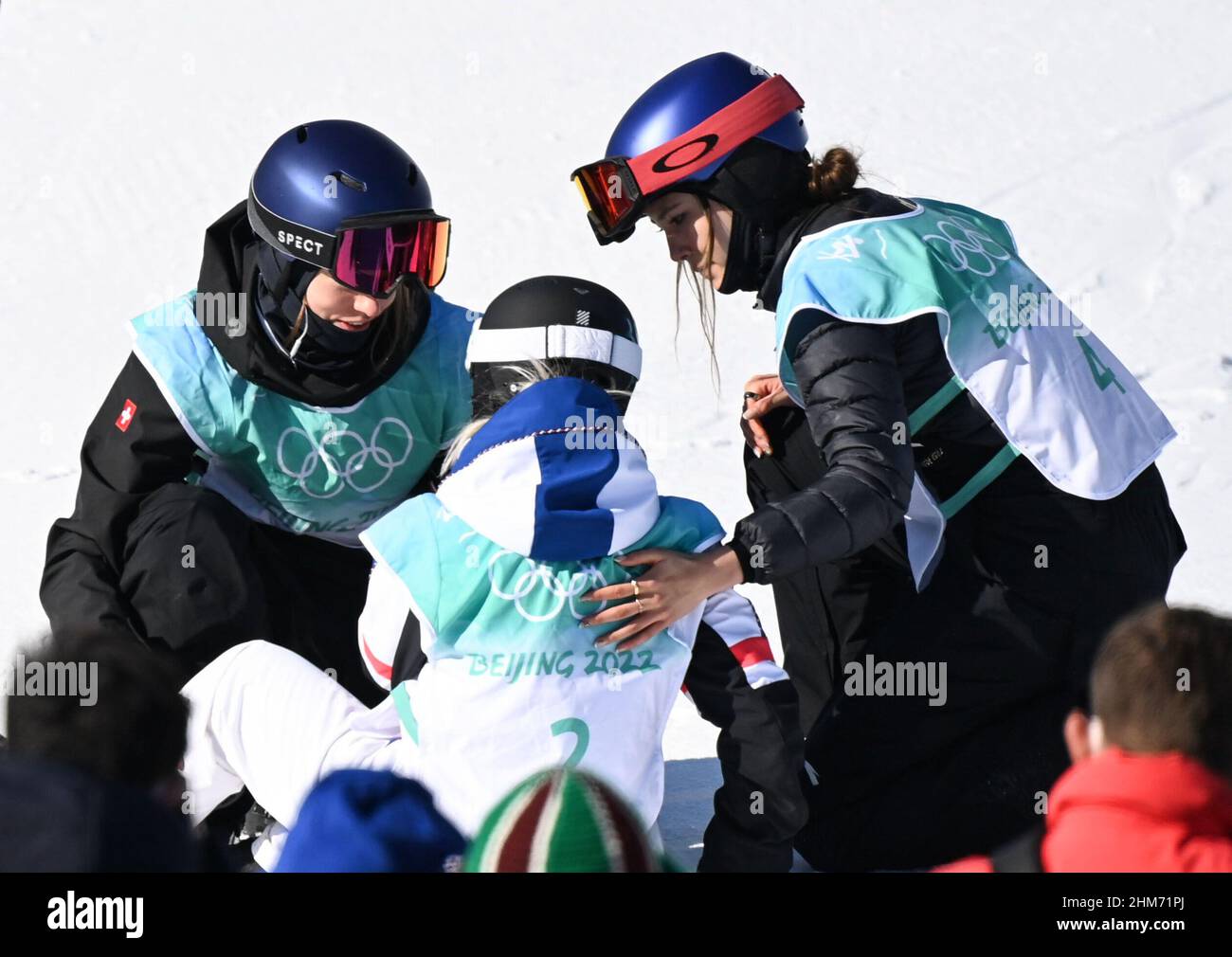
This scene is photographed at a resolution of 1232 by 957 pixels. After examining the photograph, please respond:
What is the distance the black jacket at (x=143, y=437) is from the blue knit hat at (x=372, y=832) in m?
1.73

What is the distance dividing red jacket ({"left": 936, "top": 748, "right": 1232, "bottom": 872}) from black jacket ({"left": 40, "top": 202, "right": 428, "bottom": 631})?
82.2 inches

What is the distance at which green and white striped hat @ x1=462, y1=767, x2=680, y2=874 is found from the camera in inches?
62.9

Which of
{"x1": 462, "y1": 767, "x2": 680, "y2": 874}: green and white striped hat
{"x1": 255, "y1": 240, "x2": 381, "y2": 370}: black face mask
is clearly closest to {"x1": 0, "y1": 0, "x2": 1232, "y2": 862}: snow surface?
{"x1": 255, "y1": 240, "x2": 381, "y2": 370}: black face mask

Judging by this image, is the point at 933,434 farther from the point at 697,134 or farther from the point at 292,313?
the point at 292,313

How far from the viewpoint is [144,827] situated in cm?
172

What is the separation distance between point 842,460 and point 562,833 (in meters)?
1.48

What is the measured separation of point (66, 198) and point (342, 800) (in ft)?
21.7

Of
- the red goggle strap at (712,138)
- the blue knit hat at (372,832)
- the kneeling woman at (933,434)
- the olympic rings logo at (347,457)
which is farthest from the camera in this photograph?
the olympic rings logo at (347,457)

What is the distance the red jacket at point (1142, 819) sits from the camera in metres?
1.76

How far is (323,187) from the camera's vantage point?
339 cm

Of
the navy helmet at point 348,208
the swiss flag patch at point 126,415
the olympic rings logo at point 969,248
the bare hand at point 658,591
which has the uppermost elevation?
the navy helmet at point 348,208

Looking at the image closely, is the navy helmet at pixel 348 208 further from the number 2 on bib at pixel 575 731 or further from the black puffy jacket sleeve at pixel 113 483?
the number 2 on bib at pixel 575 731

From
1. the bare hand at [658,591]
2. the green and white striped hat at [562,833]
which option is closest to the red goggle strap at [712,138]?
the bare hand at [658,591]
